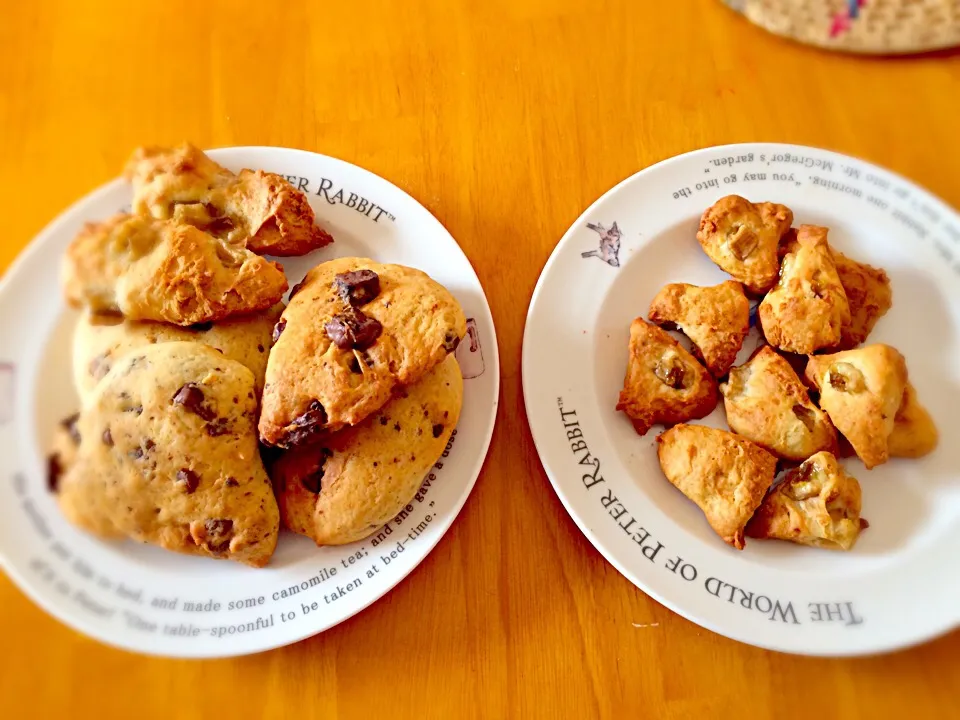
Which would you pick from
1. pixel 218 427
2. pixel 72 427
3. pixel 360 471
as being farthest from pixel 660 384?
pixel 72 427

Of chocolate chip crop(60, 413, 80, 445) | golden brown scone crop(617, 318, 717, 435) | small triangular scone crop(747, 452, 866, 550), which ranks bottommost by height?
small triangular scone crop(747, 452, 866, 550)

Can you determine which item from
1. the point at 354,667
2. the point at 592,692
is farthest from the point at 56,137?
the point at 592,692

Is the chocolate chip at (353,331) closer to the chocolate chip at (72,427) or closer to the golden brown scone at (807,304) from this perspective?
the chocolate chip at (72,427)

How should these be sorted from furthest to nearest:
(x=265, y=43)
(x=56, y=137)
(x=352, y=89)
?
(x=352, y=89) < (x=265, y=43) < (x=56, y=137)

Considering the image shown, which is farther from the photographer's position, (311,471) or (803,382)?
(803,382)

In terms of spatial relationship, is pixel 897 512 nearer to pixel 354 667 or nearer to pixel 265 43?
pixel 354 667

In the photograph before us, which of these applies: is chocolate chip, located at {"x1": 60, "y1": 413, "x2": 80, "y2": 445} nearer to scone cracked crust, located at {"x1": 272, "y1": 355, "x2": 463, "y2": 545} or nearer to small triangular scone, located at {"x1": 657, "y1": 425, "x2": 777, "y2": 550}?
scone cracked crust, located at {"x1": 272, "y1": 355, "x2": 463, "y2": 545}

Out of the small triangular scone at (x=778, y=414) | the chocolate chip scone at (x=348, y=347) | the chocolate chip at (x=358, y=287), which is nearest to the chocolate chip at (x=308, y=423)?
the chocolate chip scone at (x=348, y=347)

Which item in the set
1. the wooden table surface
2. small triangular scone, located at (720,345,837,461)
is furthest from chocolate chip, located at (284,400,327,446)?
small triangular scone, located at (720,345,837,461)
